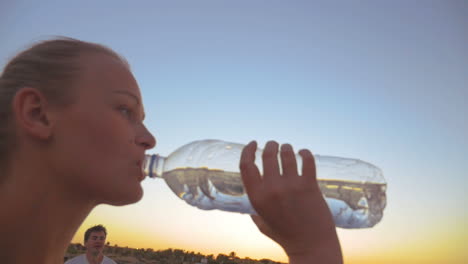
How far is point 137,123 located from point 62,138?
1.11 ft

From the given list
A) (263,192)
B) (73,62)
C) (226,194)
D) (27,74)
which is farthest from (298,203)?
(226,194)

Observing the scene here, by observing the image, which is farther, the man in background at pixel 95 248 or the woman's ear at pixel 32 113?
the man in background at pixel 95 248

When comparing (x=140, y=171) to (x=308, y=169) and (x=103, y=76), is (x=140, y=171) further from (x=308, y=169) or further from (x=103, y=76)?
(x=308, y=169)

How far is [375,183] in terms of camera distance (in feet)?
9.61

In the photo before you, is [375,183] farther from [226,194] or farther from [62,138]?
[62,138]

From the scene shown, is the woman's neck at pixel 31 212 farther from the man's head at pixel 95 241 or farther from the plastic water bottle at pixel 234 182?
the man's head at pixel 95 241

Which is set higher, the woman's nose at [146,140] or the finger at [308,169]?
the woman's nose at [146,140]

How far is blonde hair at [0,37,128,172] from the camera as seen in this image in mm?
1648

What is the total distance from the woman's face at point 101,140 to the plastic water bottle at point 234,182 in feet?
3.89

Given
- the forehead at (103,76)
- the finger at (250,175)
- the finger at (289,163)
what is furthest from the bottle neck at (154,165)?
the finger at (289,163)

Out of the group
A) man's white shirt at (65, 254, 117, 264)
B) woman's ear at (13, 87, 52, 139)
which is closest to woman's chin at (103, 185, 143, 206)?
woman's ear at (13, 87, 52, 139)

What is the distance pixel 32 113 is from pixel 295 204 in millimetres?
1155

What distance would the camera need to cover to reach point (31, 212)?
5.11 ft

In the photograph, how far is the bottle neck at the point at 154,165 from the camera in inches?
100
